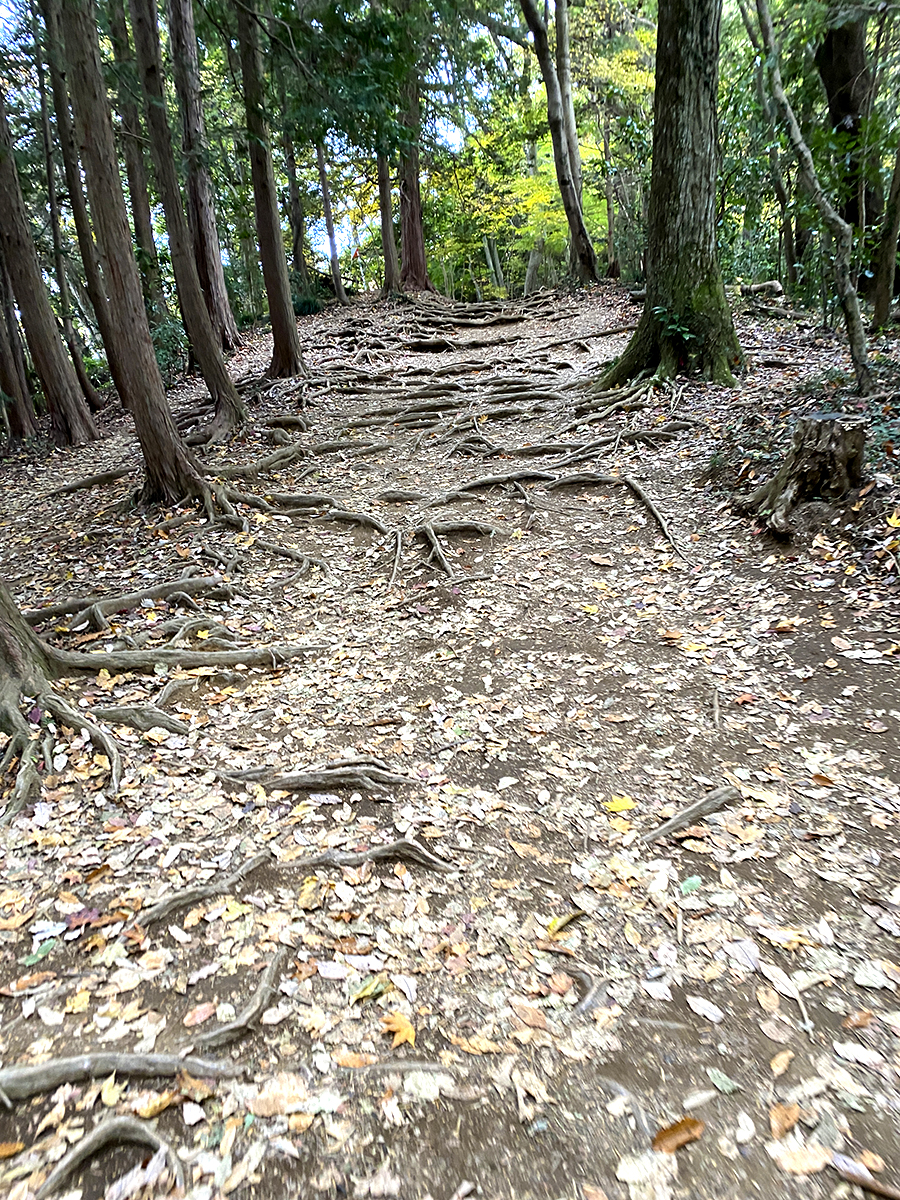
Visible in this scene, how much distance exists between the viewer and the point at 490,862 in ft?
11.2

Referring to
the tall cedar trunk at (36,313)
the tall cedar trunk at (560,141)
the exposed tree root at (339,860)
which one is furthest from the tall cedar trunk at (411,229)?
the exposed tree root at (339,860)

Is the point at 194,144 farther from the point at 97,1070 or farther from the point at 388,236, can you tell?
the point at 97,1070

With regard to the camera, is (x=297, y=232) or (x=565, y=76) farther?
(x=297, y=232)

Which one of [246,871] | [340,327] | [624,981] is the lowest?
[624,981]

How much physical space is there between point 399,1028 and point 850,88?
39.0ft

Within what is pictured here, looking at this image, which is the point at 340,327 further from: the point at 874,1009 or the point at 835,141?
the point at 874,1009

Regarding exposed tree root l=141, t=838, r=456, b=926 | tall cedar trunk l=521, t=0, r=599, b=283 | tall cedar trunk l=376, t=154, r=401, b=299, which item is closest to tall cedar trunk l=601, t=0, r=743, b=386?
exposed tree root l=141, t=838, r=456, b=926

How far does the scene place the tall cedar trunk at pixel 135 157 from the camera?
36.8 feet

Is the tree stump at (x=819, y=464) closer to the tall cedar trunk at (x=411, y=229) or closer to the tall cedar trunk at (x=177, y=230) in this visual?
the tall cedar trunk at (x=177, y=230)

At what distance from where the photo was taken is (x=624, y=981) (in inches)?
108

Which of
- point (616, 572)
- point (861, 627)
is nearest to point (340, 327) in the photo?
point (616, 572)

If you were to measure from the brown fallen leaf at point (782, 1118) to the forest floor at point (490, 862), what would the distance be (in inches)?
0.4

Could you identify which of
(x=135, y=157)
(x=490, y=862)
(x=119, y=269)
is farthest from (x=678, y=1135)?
(x=135, y=157)

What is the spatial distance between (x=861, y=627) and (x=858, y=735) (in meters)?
1.05
